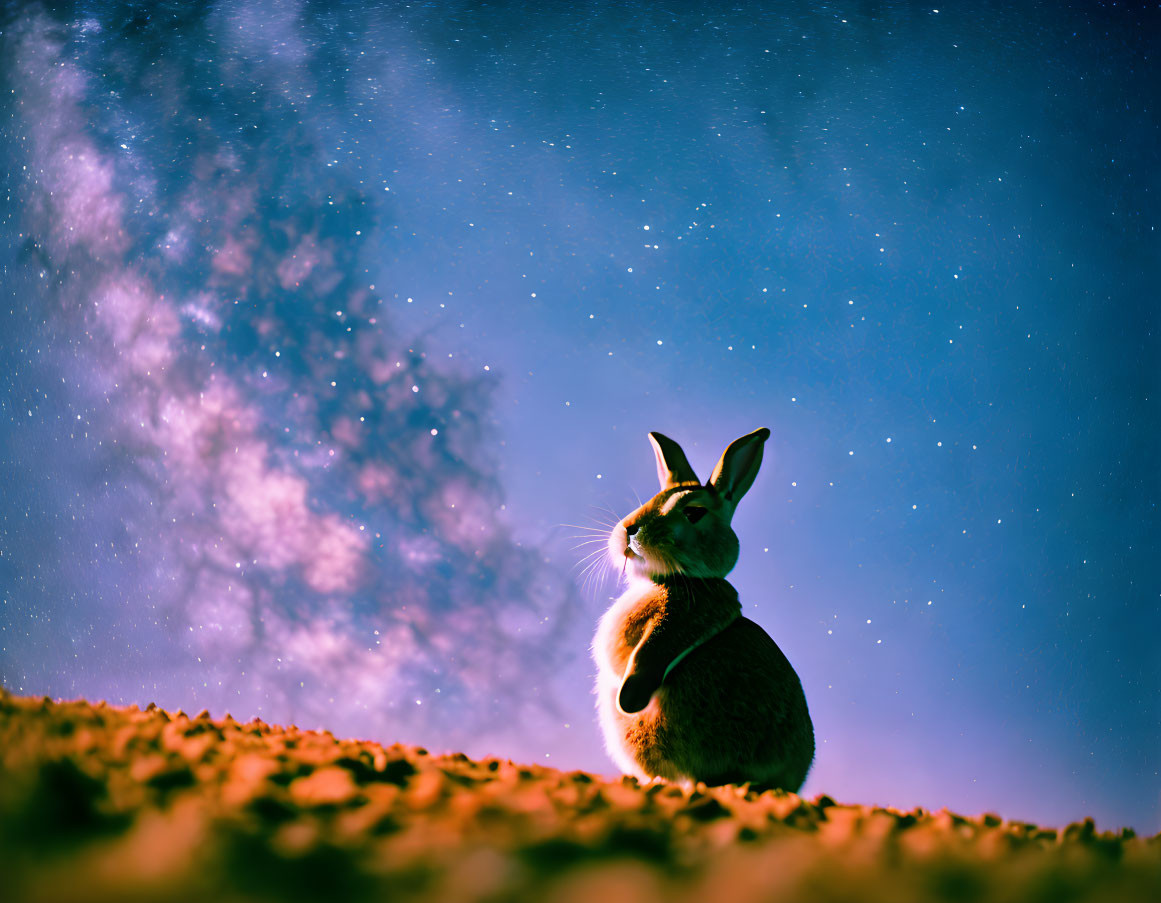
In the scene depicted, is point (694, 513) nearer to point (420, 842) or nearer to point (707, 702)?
point (707, 702)

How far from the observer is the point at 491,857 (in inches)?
23.0

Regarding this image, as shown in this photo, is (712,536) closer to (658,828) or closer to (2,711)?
(658,828)

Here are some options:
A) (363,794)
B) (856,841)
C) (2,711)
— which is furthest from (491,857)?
(2,711)

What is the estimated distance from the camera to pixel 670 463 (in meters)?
2.69

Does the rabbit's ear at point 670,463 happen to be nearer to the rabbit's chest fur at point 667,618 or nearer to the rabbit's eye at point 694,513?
the rabbit's eye at point 694,513

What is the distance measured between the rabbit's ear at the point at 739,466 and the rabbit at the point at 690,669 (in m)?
0.15

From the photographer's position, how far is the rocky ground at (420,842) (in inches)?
20.4

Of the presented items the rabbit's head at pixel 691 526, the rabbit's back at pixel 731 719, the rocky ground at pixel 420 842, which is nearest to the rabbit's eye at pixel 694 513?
the rabbit's head at pixel 691 526

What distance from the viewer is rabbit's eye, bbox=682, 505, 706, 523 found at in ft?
7.45

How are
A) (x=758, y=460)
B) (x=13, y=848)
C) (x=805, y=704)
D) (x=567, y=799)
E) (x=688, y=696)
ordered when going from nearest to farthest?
(x=13, y=848), (x=567, y=799), (x=688, y=696), (x=805, y=704), (x=758, y=460)

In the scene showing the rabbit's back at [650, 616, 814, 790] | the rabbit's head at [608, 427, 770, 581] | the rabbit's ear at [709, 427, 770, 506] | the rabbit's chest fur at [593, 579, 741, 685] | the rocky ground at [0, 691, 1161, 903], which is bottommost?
the rocky ground at [0, 691, 1161, 903]

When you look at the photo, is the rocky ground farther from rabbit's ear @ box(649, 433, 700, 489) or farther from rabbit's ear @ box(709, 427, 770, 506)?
rabbit's ear @ box(649, 433, 700, 489)

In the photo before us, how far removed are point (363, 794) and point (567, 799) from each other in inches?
A: 14.1

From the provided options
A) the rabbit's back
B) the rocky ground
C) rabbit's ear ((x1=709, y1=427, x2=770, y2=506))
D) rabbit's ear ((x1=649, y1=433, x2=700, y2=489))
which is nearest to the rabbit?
the rabbit's back
